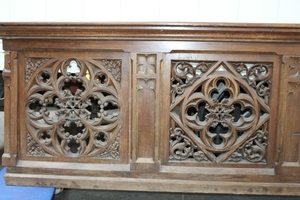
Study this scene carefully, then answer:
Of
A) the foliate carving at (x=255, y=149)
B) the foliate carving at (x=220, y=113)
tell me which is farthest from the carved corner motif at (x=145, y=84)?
the foliate carving at (x=255, y=149)

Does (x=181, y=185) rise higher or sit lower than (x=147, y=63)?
lower

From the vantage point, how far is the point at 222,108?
1221mm

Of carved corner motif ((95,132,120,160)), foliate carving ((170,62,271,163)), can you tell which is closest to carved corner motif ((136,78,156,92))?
foliate carving ((170,62,271,163))

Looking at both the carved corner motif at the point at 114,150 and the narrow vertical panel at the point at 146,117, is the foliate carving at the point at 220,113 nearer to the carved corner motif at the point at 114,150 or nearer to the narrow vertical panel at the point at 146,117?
the narrow vertical panel at the point at 146,117

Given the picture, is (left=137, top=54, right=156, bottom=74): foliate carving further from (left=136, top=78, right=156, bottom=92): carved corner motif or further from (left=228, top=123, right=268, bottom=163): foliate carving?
(left=228, top=123, right=268, bottom=163): foliate carving

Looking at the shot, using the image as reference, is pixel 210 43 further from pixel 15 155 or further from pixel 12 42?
pixel 15 155

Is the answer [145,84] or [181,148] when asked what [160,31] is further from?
[181,148]

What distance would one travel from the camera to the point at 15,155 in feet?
4.13

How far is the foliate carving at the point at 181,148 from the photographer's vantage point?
1.24 m

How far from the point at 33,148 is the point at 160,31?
73 cm
